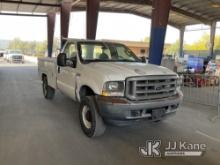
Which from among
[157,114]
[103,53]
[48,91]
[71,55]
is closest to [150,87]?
[157,114]

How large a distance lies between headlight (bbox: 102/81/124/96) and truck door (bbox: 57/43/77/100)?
1545 mm

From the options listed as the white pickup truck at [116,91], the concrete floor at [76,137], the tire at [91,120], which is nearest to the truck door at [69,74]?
the white pickup truck at [116,91]

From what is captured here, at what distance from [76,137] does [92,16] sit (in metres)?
15.9

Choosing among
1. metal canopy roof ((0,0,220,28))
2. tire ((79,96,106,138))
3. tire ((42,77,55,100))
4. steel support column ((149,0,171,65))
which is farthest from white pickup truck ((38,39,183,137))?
metal canopy roof ((0,0,220,28))

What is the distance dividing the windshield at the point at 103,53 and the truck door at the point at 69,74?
0.87 feet

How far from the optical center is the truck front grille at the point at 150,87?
17.3ft

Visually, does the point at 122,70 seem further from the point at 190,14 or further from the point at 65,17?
the point at 190,14

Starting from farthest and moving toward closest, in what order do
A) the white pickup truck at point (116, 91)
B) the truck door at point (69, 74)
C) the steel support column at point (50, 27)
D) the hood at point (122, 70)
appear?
the steel support column at point (50, 27), the truck door at point (69, 74), the hood at point (122, 70), the white pickup truck at point (116, 91)

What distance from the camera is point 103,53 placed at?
7.15 meters

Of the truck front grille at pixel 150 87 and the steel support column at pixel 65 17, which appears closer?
the truck front grille at pixel 150 87

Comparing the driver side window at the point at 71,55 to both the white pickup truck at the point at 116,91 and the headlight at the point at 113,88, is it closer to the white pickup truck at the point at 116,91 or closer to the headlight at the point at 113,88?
the white pickup truck at the point at 116,91

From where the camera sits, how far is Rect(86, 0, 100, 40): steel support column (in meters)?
20.3

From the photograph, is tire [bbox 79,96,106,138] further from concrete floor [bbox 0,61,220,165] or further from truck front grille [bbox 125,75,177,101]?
truck front grille [bbox 125,75,177,101]

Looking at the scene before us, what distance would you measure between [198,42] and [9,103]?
63.6 metres
